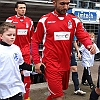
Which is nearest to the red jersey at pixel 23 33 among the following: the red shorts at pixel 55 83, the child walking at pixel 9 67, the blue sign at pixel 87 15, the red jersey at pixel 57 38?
the red jersey at pixel 57 38

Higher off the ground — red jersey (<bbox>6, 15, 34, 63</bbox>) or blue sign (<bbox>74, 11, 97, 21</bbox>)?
red jersey (<bbox>6, 15, 34, 63</bbox>)

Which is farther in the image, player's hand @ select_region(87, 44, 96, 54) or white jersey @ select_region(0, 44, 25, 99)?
player's hand @ select_region(87, 44, 96, 54)

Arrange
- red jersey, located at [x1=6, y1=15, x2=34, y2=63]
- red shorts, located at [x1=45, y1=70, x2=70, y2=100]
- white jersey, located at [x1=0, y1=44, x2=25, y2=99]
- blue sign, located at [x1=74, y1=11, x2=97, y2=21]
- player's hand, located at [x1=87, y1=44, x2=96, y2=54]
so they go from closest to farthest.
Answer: white jersey, located at [x1=0, y1=44, x2=25, y2=99] < player's hand, located at [x1=87, y1=44, x2=96, y2=54] < red shorts, located at [x1=45, y1=70, x2=70, y2=100] < red jersey, located at [x1=6, y1=15, x2=34, y2=63] < blue sign, located at [x1=74, y1=11, x2=97, y2=21]

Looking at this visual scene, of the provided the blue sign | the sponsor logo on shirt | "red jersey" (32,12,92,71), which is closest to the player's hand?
"red jersey" (32,12,92,71)

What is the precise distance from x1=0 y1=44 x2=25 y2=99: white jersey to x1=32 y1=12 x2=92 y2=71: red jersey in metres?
0.51

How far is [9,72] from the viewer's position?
3.70m

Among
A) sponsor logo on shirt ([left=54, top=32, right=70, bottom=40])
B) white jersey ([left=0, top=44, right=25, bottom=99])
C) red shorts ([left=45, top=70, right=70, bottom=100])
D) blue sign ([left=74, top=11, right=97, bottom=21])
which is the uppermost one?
sponsor logo on shirt ([left=54, top=32, right=70, bottom=40])

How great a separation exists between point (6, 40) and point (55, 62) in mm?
900

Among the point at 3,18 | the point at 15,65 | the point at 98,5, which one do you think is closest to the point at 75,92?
the point at 15,65

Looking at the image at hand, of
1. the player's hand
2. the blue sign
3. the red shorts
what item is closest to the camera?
the player's hand

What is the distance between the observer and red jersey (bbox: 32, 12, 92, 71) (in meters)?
4.18

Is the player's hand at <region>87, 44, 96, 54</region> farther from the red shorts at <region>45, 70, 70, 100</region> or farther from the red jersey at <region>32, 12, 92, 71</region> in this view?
the red shorts at <region>45, 70, 70, 100</region>

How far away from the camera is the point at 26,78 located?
5.60m

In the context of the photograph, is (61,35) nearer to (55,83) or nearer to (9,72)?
(55,83)
